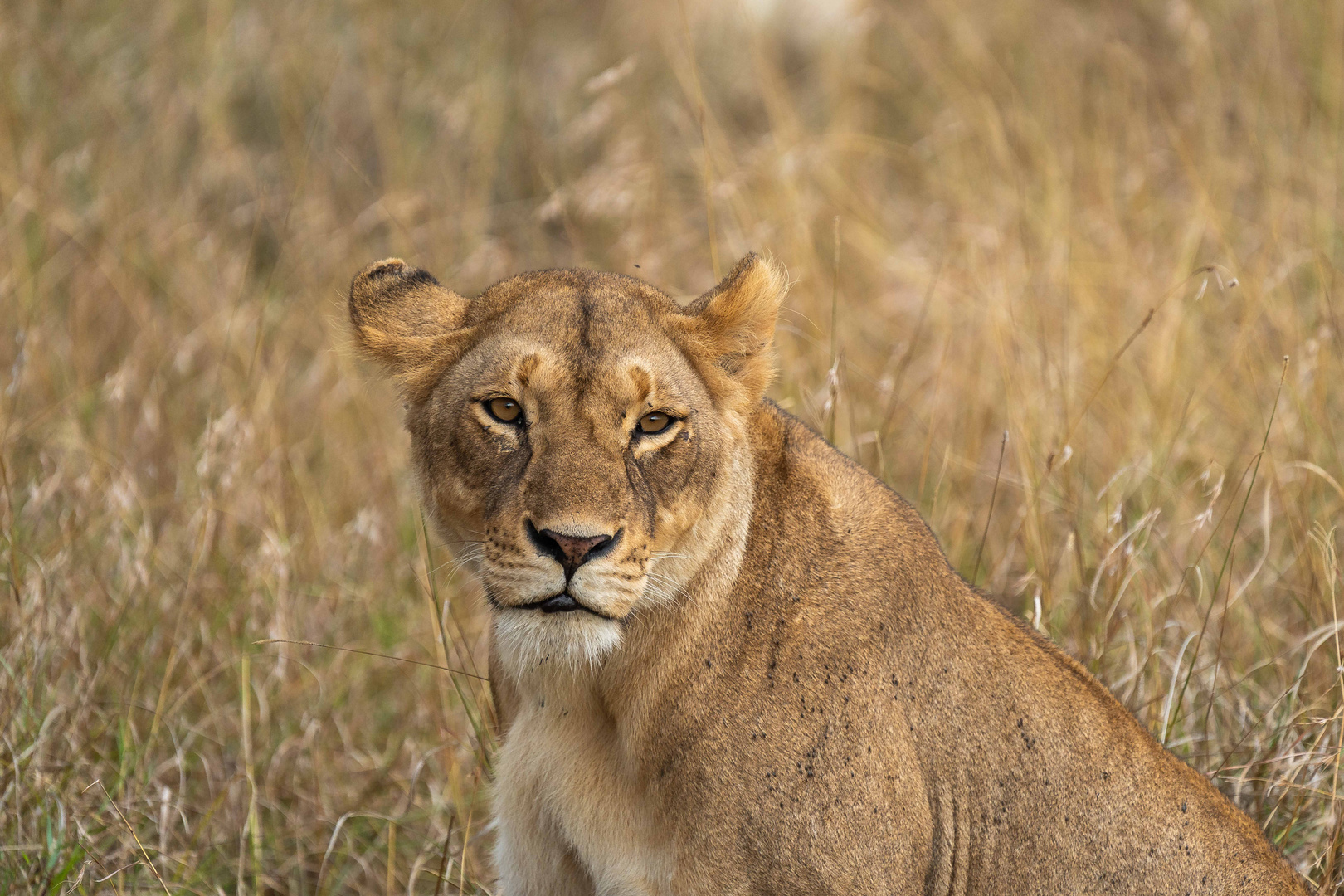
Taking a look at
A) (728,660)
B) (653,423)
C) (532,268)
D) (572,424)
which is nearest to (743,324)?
(653,423)

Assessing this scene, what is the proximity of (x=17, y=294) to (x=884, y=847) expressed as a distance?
5520mm

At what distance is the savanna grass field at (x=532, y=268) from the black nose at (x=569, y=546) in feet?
1.91

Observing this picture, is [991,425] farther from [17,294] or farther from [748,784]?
[17,294]

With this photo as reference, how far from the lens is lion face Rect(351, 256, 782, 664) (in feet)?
8.88

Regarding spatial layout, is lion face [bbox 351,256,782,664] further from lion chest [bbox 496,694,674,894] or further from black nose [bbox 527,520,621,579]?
lion chest [bbox 496,694,674,894]

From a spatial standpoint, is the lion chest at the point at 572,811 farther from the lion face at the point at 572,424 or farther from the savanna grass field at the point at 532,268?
the savanna grass field at the point at 532,268

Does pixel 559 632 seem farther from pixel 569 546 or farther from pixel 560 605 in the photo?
pixel 569 546

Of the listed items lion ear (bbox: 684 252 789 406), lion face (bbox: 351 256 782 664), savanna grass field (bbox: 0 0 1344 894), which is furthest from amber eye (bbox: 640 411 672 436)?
savanna grass field (bbox: 0 0 1344 894)

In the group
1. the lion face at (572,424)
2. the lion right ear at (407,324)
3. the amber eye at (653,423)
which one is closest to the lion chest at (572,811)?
the lion face at (572,424)

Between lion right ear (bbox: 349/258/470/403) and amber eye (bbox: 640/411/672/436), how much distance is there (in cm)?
51

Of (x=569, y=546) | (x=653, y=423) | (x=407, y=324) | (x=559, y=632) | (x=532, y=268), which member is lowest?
(x=532, y=268)

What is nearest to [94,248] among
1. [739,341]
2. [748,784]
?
[739,341]

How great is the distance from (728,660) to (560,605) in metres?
0.48

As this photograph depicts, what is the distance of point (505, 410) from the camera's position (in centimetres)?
293
